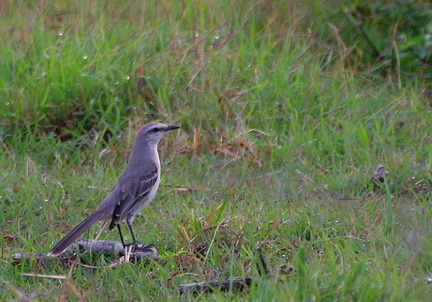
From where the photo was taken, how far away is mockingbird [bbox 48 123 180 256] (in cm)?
535

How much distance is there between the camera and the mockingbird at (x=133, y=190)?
535cm

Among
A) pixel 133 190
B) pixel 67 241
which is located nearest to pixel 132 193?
pixel 133 190

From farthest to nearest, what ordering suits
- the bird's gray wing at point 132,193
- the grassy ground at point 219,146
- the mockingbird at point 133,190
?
the bird's gray wing at point 132,193
the mockingbird at point 133,190
the grassy ground at point 219,146

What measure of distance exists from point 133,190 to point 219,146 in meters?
1.48

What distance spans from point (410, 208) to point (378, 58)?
2770mm

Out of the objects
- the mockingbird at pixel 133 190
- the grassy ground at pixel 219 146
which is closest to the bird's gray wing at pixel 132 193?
the mockingbird at pixel 133 190

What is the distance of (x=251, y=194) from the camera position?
6324 millimetres

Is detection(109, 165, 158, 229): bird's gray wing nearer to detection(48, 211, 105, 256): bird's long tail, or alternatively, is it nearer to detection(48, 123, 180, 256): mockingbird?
detection(48, 123, 180, 256): mockingbird

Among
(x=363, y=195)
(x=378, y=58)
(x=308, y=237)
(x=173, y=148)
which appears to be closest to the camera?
(x=308, y=237)

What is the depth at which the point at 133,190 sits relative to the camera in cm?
579

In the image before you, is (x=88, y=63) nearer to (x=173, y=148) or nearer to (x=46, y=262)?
(x=173, y=148)

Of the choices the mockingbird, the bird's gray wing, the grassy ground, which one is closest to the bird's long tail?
the mockingbird

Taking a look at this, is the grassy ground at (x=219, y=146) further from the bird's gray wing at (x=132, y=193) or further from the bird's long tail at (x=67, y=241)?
the bird's gray wing at (x=132, y=193)

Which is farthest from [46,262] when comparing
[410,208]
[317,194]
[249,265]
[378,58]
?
[378,58]
